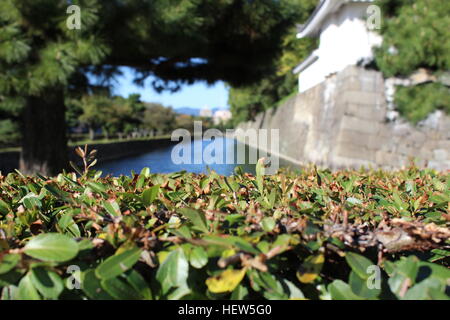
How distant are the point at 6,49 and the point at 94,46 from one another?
3.05 feet

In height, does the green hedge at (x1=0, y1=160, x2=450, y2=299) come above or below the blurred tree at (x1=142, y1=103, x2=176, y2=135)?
below

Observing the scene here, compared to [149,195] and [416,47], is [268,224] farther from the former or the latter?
[416,47]

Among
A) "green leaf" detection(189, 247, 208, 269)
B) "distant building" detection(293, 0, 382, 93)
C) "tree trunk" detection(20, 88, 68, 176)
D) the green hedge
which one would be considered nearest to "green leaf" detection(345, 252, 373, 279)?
the green hedge

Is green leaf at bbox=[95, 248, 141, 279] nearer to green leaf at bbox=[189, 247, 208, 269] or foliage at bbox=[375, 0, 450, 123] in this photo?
green leaf at bbox=[189, 247, 208, 269]

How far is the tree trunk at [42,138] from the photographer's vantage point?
564 cm

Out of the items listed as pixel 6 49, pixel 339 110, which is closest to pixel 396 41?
pixel 339 110

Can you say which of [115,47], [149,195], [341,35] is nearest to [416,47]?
[341,35]

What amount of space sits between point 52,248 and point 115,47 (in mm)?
5123

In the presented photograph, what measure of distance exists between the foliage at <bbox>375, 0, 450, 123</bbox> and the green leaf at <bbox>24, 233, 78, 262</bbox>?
793 centimetres

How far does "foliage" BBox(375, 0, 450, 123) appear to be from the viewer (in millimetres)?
7164

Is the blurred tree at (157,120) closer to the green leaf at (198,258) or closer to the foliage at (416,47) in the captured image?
the foliage at (416,47)

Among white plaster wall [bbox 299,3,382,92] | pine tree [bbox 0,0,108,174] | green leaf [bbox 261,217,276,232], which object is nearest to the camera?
green leaf [bbox 261,217,276,232]

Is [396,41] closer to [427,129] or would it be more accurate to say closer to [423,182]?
[427,129]

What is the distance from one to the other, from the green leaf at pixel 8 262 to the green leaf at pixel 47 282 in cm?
3
